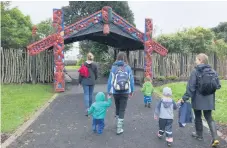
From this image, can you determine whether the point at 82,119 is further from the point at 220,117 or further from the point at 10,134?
the point at 220,117

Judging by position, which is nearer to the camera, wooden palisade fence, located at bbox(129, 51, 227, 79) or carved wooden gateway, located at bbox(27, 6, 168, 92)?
carved wooden gateway, located at bbox(27, 6, 168, 92)

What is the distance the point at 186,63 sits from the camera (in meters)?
17.0

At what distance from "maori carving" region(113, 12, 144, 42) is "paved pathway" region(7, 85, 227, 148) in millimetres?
6283

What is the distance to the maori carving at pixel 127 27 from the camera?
13656 millimetres

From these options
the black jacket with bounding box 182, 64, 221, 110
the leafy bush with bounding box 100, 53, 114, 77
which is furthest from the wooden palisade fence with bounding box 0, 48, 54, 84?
the black jacket with bounding box 182, 64, 221, 110

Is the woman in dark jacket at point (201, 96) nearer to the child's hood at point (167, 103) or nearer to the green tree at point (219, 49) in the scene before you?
the child's hood at point (167, 103)

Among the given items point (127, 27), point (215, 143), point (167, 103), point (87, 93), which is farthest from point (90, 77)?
point (127, 27)

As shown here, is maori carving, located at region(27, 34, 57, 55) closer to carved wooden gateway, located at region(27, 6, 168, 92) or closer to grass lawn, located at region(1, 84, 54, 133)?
carved wooden gateway, located at region(27, 6, 168, 92)

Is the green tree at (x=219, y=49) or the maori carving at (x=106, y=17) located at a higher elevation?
the maori carving at (x=106, y=17)

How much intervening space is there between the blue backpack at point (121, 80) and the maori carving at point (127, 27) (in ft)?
26.0

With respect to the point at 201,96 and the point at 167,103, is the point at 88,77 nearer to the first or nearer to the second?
the point at 167,103

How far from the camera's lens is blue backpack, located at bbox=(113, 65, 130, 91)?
6000 millimetres

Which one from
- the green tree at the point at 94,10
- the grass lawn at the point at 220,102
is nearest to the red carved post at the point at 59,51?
the grass lawn at the point at 220,102

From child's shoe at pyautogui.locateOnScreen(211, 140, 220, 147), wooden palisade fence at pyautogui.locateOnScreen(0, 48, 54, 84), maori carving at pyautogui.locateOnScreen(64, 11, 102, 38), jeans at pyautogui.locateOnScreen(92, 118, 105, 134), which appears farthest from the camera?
wooden palisade fence at pyautogui.locateOnScreen(0, 48, 54, 84)
